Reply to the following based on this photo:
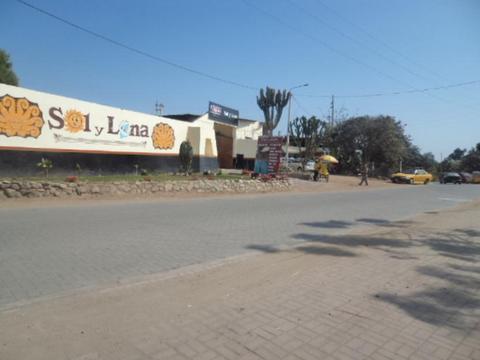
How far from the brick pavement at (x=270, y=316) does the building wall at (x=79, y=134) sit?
1167cm

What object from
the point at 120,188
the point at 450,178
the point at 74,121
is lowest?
the point at 120,188

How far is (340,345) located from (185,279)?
2.41 metres

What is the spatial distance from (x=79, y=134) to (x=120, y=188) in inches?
143

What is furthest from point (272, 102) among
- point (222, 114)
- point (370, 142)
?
point (370, 142)

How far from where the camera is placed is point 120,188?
14.8m

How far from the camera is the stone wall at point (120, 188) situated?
12480mm

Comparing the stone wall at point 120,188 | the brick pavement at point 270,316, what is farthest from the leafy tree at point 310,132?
the brick pavement at point 270,316

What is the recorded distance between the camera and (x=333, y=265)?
602 centimetres

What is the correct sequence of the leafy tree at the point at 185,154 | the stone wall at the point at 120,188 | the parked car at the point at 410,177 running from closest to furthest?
the stone wall at the point at 120,188 < the leafy tree at the point at 185,154 < the parked car at the point at 410,177

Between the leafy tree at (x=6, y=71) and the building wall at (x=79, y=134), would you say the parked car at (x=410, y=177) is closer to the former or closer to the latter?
the building wall at (x=79, y=134)

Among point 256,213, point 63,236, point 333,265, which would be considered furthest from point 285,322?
point 256,213

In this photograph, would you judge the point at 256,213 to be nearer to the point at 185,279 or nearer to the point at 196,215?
the point at 196,215

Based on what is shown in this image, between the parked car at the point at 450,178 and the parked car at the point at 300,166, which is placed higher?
the parked car at the point at 300,166

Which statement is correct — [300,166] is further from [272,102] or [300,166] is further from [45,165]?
[45,165]
